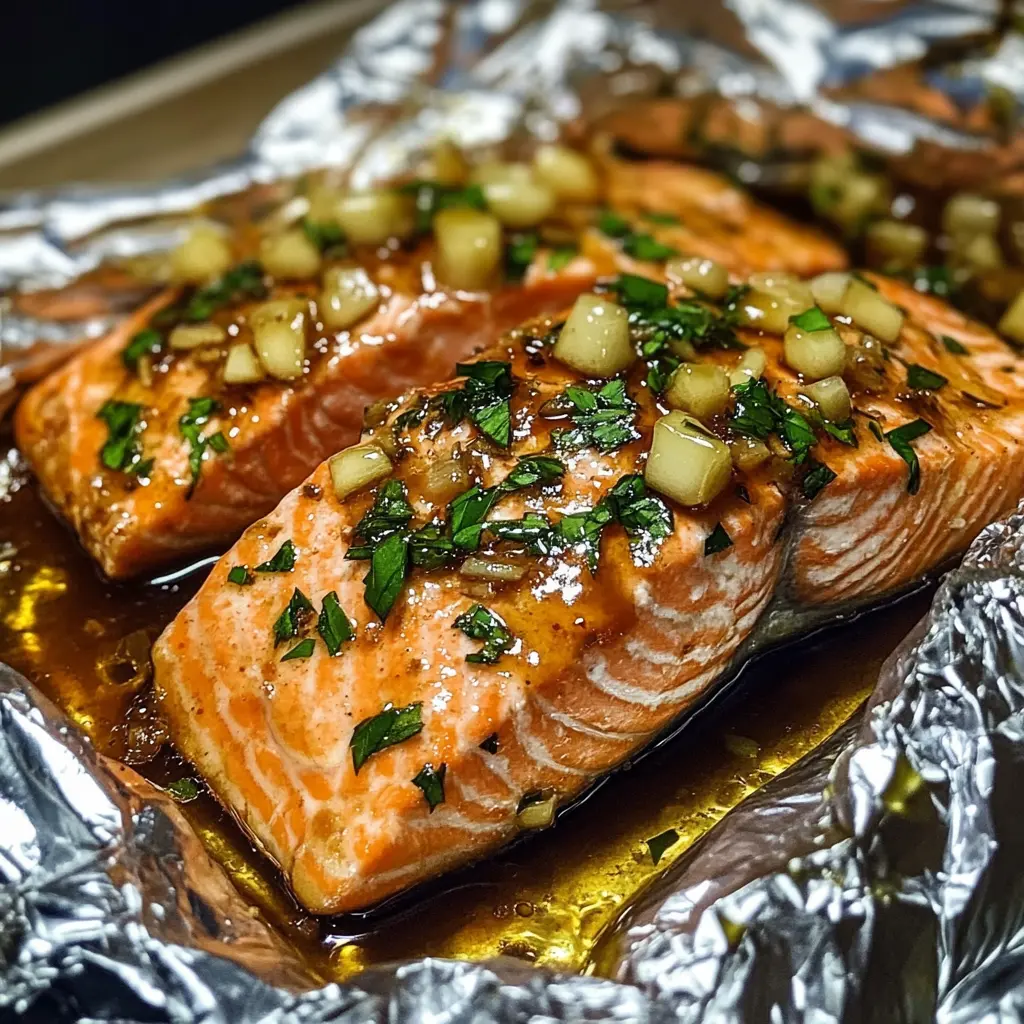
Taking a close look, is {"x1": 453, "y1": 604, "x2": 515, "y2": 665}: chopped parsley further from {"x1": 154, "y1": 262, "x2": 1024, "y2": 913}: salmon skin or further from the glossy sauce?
the glossy sauce

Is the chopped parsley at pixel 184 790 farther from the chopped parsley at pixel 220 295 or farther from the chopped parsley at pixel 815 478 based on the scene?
the chopped parsley at pixel 815 478

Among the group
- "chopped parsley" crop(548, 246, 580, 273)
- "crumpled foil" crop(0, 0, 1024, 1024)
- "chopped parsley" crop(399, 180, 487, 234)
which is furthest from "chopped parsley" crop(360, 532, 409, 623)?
"chopped parsley" crop(399, 180, 487, 234)

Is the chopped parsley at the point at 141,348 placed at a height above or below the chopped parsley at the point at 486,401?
above

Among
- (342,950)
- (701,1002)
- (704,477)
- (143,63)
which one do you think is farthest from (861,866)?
(143,63)

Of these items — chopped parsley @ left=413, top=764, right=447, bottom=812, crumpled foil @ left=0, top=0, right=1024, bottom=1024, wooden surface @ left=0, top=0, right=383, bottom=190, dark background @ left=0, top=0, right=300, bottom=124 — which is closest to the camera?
crumpled foil @ left=0, top=0, right=1024, bottom=1024

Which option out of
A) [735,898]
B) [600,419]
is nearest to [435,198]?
[600,419]

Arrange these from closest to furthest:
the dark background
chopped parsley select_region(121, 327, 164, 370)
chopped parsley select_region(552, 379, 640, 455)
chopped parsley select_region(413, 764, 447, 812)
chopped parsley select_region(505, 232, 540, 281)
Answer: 1. chopped parsley select_region(413, 764, 447, 812)
2. chopped parsley select_region(552, 379, 640, 455)
3. chopped parsley select_region(121, 327, 164, 370)
4. chopped parsley select_region(505, 232, 540, 281)
5. the dark background

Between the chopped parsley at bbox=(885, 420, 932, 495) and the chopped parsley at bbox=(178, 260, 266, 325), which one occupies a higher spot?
the chopped parsley at bbox=(178, 260, 266, 325)

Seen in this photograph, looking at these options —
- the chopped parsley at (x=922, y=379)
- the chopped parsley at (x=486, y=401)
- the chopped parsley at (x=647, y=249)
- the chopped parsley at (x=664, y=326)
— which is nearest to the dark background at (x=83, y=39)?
the chopped parsley at (x=647, y=249)
